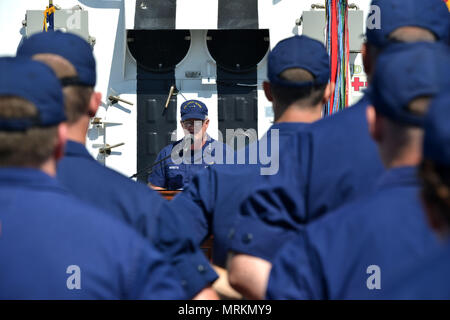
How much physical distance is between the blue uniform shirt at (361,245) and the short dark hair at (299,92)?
96cm

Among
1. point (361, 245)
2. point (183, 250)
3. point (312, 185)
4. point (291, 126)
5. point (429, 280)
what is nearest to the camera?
point (429, 280)

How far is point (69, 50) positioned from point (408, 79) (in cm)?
112

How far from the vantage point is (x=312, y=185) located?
1.82m

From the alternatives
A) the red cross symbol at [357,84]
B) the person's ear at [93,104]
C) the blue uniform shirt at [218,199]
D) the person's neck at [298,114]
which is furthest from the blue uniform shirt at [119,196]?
the red cross symbol at [357,84]

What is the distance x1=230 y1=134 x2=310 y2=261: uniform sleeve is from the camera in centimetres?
183

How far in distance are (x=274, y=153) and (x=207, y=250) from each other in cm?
138

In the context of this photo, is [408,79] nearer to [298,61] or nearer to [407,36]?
[407,36]

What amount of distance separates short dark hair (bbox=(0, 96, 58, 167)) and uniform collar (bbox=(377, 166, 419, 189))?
0.70 m

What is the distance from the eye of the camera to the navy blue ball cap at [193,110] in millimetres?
5738

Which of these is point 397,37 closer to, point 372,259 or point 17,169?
point 372,259

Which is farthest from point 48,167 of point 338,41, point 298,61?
point 338,41

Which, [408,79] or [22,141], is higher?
[408,79]

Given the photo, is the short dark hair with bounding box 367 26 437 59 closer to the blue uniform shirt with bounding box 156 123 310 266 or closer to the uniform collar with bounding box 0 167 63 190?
the blue uniform shirt with bounding box 156 123 310 266

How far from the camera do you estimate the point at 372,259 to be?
126cm
